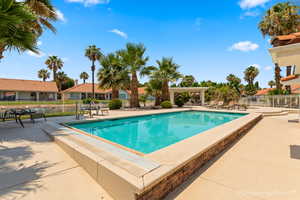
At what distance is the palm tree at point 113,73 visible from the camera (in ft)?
60.4

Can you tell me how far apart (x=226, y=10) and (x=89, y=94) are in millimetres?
32126

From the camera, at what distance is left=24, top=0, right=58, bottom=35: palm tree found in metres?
7.71

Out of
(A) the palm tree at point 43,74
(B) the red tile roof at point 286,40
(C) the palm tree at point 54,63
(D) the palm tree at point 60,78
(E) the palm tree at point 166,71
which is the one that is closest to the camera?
(B) the red tile roof at point 286,40

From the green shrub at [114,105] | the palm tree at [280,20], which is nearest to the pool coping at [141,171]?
the green shrub at [114,105]

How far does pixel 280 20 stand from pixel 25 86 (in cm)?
4297

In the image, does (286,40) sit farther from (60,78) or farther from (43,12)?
(60,78)

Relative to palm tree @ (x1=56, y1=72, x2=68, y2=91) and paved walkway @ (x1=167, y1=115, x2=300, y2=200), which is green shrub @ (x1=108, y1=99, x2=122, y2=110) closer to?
paved walkway @ (x1=167, y1=115, x2=300, y2=200)

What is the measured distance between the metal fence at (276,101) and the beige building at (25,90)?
38471 millimetres

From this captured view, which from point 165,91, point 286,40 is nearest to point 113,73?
point 165,91

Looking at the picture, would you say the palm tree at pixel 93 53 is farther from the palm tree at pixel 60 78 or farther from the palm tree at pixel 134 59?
the palm tree at pixel 60 78

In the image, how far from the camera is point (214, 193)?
91.7 inches

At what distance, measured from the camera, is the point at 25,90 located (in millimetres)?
25891

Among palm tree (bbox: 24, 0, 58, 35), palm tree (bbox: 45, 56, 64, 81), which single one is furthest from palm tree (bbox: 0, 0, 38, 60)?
palm tree (bbox: 45, 56, 64, 81)

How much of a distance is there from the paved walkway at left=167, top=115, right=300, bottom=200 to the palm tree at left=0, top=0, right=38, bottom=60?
17.5 feet
